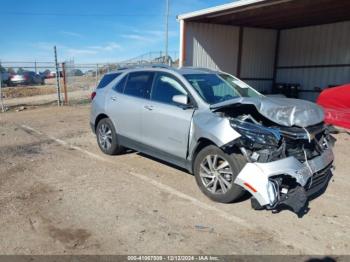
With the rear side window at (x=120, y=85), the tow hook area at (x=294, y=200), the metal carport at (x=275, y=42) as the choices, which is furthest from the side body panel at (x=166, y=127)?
the metal carport at (x=275, y=42)

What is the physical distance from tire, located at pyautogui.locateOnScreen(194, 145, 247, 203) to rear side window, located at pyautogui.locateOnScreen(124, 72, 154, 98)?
1.69 meters

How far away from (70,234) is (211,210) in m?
1.72

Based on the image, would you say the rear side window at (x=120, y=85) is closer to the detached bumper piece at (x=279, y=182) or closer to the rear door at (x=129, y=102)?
the rear door at (x=129, y=102)

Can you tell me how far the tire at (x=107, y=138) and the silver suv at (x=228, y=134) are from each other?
379 mm

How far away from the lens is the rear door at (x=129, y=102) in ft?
18.0

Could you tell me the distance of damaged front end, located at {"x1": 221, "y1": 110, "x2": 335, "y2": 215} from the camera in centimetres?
354

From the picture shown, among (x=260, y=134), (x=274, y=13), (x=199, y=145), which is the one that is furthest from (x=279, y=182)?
(x=274, y=13)

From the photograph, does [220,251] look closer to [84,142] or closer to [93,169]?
[93,169]

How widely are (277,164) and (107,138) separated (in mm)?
3782

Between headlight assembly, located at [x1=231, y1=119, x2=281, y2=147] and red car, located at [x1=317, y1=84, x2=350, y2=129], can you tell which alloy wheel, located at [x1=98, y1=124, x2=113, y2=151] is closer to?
headlight assembly, located at [x1=231, y1=119, x2=281, y2=147]

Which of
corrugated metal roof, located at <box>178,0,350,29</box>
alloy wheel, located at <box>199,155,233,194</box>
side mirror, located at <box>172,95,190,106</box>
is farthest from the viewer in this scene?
corrugated metal roof, located at <box>178,0,350,29</box>

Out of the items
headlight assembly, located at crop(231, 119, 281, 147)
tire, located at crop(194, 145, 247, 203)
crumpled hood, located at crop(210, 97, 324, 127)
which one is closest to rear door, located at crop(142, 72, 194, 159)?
tire, located at crop(194, 145, 247, 203)

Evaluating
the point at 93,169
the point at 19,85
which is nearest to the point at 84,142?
the point at 93,169

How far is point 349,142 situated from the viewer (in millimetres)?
7922
